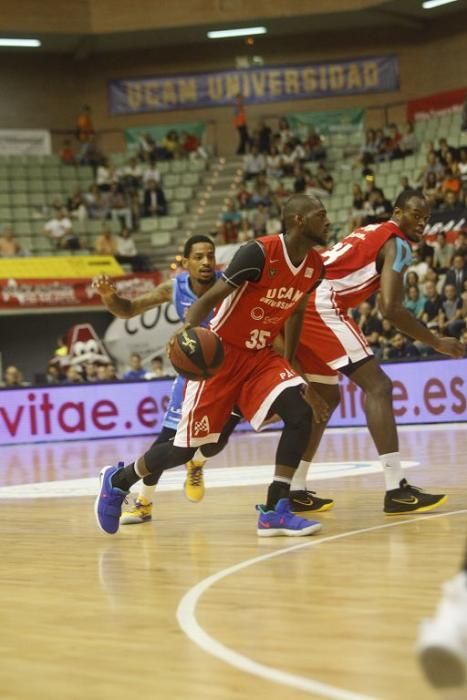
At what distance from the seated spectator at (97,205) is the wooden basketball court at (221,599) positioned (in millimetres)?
17207

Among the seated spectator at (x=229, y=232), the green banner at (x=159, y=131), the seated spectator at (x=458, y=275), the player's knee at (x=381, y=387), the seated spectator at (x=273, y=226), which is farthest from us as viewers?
the green banner at (x=159, y=131)

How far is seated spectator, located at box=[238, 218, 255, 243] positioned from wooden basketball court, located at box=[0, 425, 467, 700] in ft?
46.8

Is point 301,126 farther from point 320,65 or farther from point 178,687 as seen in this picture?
point 178,687

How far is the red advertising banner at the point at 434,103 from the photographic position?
25.7m

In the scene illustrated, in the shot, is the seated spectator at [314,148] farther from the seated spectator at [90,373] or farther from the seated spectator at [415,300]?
the seated spectator at [415,300]

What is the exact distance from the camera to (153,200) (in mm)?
26141

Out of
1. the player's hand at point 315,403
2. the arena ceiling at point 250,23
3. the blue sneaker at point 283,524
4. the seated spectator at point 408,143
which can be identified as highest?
the arena ceiling at point 250,23

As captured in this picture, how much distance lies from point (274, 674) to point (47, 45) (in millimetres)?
26400

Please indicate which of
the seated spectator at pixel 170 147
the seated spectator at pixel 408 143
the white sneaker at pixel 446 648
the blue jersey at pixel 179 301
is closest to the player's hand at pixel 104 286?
the blue jersey at pixel 179 301

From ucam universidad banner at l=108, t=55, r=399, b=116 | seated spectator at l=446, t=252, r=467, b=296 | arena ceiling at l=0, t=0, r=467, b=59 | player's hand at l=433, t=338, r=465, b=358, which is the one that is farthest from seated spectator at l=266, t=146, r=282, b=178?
player's hand at l=433, t=338, r=465, b=358

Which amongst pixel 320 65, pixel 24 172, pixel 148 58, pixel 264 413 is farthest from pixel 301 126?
pixel 264 413

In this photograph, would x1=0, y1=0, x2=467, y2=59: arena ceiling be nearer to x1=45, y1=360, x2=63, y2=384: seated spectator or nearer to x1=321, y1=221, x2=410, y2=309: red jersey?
x1=45, y1=360, x2=63, y2=384: seated spectator

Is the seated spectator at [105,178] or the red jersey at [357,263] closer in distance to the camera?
the red jersey at [357,263]

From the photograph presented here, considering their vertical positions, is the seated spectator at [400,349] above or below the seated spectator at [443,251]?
below
